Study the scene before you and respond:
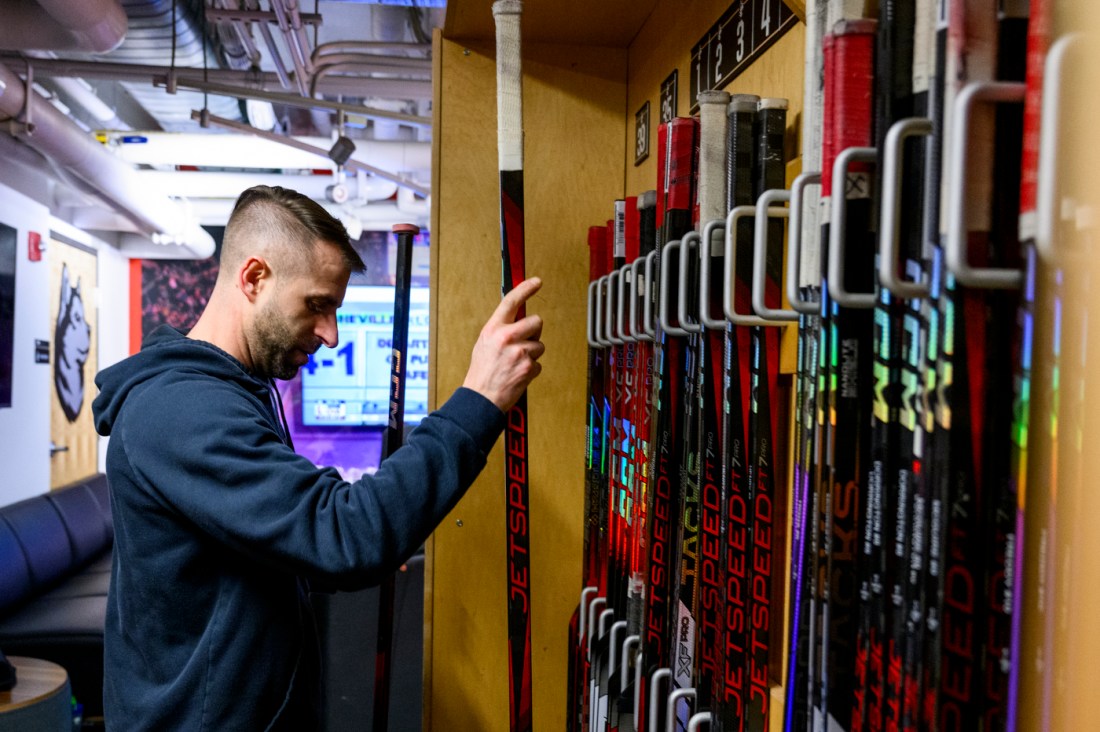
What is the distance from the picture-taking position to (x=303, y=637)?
163 cm

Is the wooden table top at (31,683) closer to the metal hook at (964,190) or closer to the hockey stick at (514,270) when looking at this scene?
the hockey stick at (514,270)

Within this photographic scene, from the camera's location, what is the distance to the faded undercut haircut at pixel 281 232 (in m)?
1.69

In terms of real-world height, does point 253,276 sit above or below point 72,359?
above

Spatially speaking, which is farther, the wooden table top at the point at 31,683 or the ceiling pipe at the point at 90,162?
the ceiling pipe at the point at 90,162

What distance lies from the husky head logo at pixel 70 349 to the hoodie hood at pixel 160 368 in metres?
6.04

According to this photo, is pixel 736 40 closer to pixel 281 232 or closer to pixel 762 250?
pixel 762 250

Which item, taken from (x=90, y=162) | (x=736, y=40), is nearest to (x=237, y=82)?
(x=90, y=162)

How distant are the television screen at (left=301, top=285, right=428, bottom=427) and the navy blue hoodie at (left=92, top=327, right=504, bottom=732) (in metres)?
7.07

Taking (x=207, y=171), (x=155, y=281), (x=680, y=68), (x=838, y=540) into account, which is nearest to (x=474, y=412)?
(x=838, y=540)

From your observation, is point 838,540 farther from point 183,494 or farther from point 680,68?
point 680,68

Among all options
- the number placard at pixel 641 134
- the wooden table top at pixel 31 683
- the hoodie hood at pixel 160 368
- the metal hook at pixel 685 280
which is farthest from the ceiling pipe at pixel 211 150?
the metal hook at pixel 685 280

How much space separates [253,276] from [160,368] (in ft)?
0.80

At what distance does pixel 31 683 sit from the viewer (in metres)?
3.37

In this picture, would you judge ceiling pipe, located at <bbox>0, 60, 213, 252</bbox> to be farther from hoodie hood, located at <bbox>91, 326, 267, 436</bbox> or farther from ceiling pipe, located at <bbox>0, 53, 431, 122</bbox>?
hoodie hood, located at <bbox>91, 326, 267, 436</bbox>
